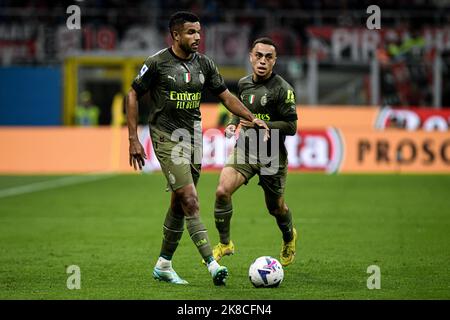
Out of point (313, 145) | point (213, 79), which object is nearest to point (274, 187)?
point (213, 79)

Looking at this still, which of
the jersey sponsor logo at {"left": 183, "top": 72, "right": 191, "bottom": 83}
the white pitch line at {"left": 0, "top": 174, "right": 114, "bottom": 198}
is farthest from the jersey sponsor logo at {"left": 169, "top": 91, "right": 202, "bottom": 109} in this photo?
the white pitch line at {"left": 0, "top": 174, "right": 114, "bottom": 198}

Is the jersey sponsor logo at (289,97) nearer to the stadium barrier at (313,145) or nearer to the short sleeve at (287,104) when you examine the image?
the short sleeve at (287,104)

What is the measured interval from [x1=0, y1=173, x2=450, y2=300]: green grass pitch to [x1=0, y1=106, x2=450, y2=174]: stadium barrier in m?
2.22

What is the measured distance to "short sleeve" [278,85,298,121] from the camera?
10.1 metres

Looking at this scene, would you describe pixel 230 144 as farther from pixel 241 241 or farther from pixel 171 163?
pixel 171 163

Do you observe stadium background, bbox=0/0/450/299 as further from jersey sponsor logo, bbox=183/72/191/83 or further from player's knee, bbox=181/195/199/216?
jersey sponsor logo, bbox=183/72/191/83

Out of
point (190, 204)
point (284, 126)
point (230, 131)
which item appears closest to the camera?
point (190, 204)

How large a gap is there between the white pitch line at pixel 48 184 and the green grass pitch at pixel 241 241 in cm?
45

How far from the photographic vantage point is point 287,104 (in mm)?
10125

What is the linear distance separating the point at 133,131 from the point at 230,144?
14.8m

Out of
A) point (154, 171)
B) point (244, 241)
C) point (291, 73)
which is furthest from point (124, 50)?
point (244, 241)

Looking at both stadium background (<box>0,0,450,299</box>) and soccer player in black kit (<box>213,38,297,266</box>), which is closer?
soccer player in black kit (<box>213,38,297,266</box>)

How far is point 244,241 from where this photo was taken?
40.4 feet
